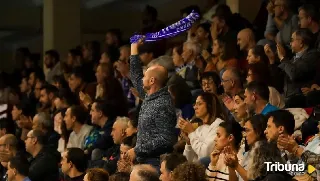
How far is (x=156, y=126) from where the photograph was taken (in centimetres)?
898

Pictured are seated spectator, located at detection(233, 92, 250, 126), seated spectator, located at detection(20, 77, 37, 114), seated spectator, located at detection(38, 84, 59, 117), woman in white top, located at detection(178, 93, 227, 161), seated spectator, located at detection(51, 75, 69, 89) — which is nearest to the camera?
woman in white top, located at detection(178, 93, 227, 161)

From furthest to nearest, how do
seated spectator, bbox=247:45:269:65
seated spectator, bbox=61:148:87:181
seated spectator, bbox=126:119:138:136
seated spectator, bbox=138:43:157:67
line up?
seated spectator, bbox=138:43:157:67 → seated spectator, bbox=247:45:269:65 → seated spectator, bbox=126:119:138:136 → seated spectator, bbox=61:148:87:181

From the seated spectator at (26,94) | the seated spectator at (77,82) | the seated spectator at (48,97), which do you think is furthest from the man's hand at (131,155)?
the seated spectator at (26,94)

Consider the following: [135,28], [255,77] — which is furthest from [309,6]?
[135,28]

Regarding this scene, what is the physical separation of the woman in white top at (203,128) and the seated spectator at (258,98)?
0.26 metres

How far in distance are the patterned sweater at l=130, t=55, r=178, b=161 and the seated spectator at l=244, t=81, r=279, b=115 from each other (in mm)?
907

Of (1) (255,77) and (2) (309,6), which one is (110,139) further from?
(2) (309,6)

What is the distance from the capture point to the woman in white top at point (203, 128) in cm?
952

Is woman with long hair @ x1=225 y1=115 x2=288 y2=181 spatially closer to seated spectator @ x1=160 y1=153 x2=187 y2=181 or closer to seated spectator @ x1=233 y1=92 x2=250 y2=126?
seated spectator @ x1=160 y1=153 x2=187 y2=181

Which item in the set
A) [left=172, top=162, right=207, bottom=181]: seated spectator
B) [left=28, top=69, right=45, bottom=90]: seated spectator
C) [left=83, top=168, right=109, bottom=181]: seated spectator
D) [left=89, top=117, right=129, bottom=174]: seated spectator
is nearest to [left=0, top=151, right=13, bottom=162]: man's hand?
[left=89, top=117, right=129, bottom=174]: seated spectator

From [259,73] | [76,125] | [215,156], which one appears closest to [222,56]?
[259,73]

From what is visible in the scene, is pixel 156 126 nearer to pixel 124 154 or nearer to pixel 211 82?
pixel 124 154

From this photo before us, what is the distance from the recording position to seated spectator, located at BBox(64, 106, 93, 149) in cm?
1198

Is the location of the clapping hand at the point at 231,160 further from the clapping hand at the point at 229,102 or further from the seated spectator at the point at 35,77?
the seated spectator at the point at 35,77
